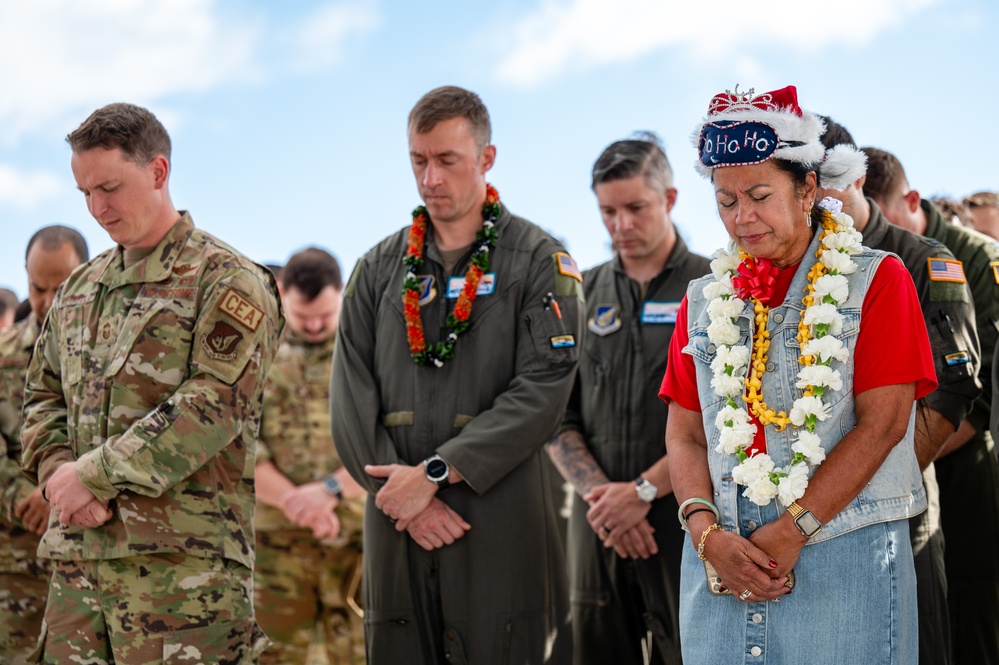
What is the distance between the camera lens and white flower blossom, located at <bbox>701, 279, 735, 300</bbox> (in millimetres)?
3059

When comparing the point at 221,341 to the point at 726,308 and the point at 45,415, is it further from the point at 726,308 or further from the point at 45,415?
the point at 726,308

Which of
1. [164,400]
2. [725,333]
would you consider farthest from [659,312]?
[164,400]

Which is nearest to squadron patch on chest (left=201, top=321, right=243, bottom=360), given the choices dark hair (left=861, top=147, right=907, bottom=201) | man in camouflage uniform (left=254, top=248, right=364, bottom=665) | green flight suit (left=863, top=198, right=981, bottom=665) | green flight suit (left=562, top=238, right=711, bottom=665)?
green flight suit (left=562, top=238, right=711, bottom=665)

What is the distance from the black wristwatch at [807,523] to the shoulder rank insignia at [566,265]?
5.44ft

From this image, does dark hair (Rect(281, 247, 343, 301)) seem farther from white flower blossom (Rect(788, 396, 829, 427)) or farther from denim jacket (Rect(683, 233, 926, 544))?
white flower blossom (Rect(788, 396, 829, 427))

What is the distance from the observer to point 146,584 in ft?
11.7

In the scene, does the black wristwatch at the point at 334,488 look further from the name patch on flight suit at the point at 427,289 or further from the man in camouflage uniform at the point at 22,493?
the name patch on flight suit at the point at 427,289

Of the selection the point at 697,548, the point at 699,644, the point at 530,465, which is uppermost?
the point at 530,465

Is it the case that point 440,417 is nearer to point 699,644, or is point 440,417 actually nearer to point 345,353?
point 345,353

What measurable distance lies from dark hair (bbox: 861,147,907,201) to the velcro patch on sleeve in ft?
8.38

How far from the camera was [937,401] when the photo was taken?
3.68 meters

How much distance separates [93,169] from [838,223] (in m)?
2.57

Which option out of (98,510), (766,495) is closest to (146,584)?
(98,510)

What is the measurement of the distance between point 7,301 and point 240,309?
540 centimetres
